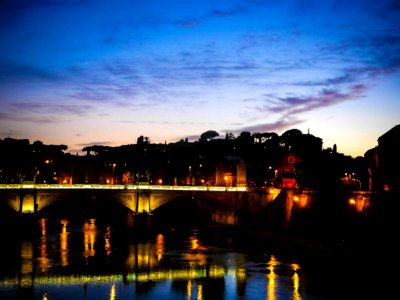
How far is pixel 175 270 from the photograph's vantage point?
48969 millimetres

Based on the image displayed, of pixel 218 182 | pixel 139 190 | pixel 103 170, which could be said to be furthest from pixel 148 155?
pixel 139 190

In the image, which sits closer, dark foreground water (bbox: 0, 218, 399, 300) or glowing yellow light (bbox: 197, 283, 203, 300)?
glowing yellow light (bbox: 197, 283, 203, 300)

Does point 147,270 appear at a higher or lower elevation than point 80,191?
lower

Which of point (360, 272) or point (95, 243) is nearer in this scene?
point (360, 272)

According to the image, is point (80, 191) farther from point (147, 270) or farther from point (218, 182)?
point (218, 182)

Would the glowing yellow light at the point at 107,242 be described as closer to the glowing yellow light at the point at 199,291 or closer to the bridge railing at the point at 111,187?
the bridge railing at the point at 111,187

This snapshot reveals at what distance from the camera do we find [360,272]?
45.4 meters

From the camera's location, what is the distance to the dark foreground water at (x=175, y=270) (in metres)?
39.7

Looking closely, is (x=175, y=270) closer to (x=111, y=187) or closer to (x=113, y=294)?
(x=113, y=294)

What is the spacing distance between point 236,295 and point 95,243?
30.2 metres

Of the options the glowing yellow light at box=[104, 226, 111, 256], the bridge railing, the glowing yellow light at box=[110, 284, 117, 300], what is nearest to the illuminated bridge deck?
the bridge railing

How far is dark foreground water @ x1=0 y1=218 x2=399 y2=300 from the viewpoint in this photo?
3969 cm

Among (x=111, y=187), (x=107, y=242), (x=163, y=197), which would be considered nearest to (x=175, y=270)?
(x=107, y=242)

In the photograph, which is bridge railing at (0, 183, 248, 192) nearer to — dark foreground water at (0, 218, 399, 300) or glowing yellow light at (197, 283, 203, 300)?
dark foreground water at (0, 218, 399, 300)
